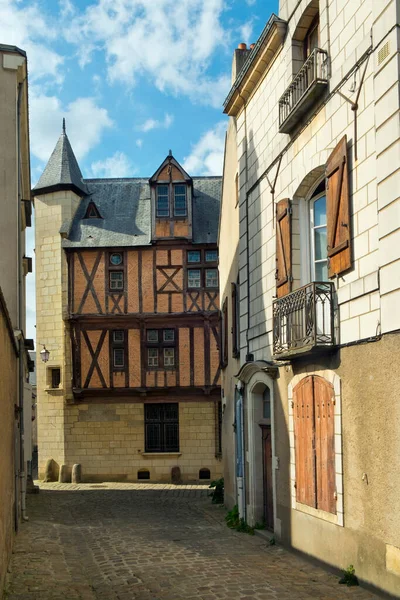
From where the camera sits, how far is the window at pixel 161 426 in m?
23.2

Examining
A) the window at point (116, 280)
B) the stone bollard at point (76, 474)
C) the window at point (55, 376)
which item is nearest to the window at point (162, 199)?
the window at point (116, 280)

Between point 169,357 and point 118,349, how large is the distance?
1641 mm

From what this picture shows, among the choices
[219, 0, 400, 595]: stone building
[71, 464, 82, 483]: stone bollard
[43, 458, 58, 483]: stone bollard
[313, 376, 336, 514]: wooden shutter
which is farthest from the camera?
[43, 458, 58, 483]: stone bollard

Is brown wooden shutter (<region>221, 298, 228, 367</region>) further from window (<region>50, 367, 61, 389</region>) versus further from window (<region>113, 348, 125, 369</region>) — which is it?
window (<region>50, 367, 61, 389</region>)

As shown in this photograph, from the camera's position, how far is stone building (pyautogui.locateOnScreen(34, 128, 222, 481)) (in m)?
22.8

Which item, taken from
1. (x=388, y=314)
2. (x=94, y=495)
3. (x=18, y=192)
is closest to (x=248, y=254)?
(x=18, y=192)

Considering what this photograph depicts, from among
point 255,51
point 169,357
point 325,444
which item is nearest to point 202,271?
point 169,357

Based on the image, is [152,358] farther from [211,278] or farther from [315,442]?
[315,442]

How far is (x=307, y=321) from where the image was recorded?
8.66m

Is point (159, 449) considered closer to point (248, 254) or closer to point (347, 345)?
point (248, 254)

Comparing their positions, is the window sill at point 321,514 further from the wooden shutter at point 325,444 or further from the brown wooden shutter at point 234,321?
the brown wooden shutter at point 234,321

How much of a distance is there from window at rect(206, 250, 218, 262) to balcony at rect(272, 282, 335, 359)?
1360cm

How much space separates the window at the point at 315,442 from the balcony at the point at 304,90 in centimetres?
340

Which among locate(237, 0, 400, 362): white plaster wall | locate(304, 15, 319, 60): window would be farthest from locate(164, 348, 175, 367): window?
locate(304, 15, 319, 60): window
